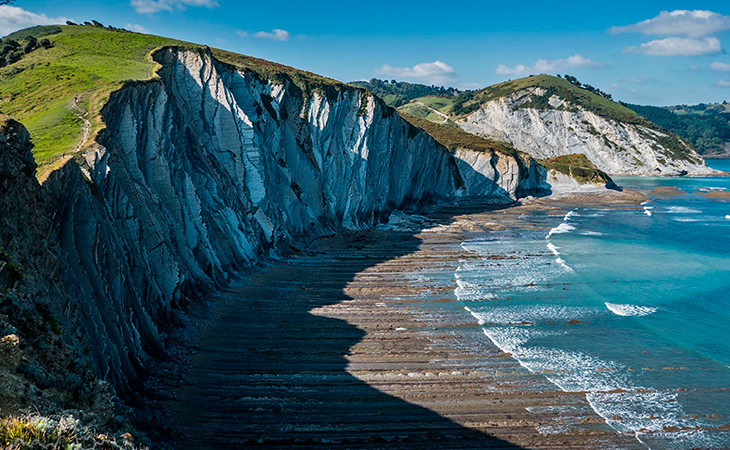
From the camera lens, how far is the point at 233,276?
111 ft

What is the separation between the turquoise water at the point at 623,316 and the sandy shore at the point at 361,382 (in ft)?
4.33

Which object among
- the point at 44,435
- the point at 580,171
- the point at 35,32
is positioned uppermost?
the point at 35,32

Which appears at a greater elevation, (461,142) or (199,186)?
(461,142)

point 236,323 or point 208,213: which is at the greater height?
point 208,213

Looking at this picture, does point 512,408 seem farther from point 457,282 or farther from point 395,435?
point 457,282

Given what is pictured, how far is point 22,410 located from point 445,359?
1890 cm

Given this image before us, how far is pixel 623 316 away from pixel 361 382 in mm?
18957

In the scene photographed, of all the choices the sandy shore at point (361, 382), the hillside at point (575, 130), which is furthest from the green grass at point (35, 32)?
the hillside at point (575, 130)

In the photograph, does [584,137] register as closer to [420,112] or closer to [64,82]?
[420,112]

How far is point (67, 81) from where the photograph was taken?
31062 mm

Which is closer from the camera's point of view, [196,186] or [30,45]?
[196,186]

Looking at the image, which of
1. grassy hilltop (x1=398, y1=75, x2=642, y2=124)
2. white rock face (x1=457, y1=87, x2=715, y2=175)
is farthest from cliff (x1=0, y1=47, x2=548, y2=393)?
grassy hilltop (x1=398, y1=75, x2=642, y2=124)

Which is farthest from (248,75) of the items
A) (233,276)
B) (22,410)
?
(22,410)

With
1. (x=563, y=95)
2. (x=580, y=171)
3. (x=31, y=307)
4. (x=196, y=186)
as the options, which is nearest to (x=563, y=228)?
(x=196, y=186)
